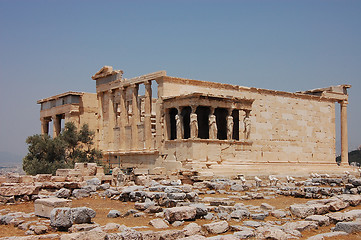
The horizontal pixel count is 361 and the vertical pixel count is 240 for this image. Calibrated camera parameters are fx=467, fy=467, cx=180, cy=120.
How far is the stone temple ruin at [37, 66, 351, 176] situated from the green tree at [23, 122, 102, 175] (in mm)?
1496

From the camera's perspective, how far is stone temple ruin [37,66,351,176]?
24.3 m

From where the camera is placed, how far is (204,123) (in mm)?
27609

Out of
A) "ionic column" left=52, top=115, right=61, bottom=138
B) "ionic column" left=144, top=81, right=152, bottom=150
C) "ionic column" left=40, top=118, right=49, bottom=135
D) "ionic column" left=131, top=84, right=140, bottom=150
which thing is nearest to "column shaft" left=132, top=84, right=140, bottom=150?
"ionic column" left=131, top=84, right=140, bottom=150

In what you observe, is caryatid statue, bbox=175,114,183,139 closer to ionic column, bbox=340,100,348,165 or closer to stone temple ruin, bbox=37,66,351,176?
stone temple ruin, bbox=37,66,351,176

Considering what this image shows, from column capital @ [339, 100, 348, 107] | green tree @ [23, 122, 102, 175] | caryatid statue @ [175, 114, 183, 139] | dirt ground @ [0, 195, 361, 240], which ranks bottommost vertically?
dirt ground @ [0, 195, 361, 240]

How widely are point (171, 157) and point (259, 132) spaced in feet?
23.7

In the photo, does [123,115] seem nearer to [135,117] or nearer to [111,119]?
[111,119]

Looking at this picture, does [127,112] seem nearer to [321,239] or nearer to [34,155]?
[34,155]

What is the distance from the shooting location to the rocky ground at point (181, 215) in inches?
351

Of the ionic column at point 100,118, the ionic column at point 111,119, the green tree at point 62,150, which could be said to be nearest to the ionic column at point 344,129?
the ionic column at point 111,119

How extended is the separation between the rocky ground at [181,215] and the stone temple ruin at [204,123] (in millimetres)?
5773

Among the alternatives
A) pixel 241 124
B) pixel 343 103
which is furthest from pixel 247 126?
pixel 343 103

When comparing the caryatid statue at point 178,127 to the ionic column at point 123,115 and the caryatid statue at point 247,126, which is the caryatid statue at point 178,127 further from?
the ionic column at point 123,115

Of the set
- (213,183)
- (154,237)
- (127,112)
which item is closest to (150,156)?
(127,112)
